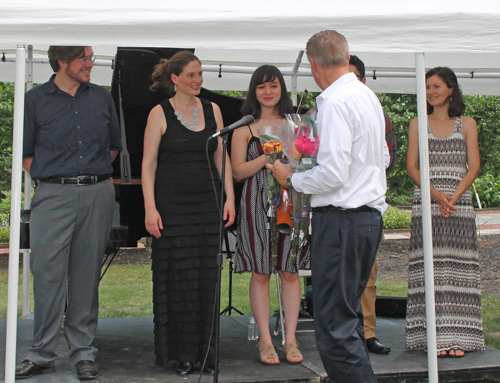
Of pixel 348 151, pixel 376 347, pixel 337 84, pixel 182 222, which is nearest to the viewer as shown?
pixel 348 151

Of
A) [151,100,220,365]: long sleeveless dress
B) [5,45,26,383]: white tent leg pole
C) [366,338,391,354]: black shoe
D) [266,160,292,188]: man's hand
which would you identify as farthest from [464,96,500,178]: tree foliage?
[5,45,26,383]: white tent leg pole

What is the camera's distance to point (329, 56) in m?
2.84

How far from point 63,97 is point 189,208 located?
1002 millimetres

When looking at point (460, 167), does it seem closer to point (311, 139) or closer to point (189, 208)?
point (311, 139)

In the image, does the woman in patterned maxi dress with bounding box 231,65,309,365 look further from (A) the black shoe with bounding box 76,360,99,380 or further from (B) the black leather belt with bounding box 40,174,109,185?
(A) the black shoe with bounding box 76,360,99,380

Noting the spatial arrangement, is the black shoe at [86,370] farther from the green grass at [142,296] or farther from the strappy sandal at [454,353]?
the green grass at [142,296]

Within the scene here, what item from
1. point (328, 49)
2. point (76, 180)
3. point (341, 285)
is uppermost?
point (328, 49)

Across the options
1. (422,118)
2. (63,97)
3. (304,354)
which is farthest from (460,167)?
(63,97)

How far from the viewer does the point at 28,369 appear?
135 inches

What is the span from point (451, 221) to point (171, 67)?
6.97 ft

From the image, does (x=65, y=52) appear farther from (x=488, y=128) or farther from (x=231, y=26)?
(x=488, y=128)

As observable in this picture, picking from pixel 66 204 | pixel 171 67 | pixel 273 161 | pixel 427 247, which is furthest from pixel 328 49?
pixel 66 204

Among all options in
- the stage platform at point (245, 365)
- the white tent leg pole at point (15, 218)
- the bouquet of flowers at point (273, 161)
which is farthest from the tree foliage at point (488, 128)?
the white tent leg pole at point (15, 218)

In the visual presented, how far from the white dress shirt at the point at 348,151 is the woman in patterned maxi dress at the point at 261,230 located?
909 millimetres
